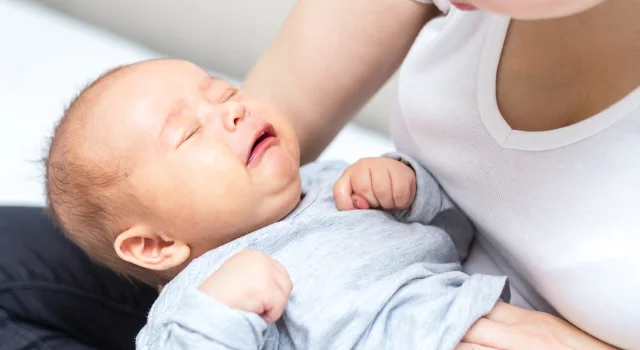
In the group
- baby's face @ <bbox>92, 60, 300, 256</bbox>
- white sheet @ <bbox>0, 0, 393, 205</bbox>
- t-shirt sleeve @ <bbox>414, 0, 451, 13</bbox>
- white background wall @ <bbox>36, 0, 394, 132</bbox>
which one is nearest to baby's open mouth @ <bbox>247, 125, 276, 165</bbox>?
baby's face @ <bbox>92, 60, 300, 256</bbox>

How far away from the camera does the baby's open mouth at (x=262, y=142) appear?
29.5 inches

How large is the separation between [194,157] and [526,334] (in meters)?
0.38

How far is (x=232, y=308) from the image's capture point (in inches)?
24.1

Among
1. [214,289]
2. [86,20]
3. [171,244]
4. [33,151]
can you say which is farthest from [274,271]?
[86,20]

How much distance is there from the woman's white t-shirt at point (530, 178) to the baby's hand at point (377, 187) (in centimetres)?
4

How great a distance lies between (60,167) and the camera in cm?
75

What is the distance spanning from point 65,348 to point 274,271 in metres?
0.38

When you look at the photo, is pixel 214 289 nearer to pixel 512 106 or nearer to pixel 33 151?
pixel 512 106

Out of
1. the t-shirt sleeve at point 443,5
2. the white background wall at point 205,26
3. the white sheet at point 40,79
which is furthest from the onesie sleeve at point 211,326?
the white background wall at point 205,26

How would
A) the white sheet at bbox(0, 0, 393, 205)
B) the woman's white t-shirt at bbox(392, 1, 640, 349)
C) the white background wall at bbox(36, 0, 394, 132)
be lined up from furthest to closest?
the white background wall at bbox(36, 0, 394, 132) < the white sheet at bbox(0, 0, 393, 205) < the woman's white t-shirt at bbox(392, 1, 640, 349)

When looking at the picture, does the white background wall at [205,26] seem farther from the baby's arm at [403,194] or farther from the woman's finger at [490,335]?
the woman's finger at [490,335]

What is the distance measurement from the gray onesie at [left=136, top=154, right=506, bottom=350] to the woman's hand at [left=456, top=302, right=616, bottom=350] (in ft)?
0.06

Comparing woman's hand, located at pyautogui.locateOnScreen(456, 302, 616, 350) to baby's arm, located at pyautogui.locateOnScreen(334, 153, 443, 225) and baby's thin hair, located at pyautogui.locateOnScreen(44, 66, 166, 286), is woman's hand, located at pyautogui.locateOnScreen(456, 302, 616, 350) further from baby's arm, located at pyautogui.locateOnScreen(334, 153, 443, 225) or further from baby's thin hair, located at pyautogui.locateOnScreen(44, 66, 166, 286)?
baby's thin hair, located at pyautogui.locateOnScreen(44, 66, 166, 286)

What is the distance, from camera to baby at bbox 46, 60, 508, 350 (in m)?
0.64
